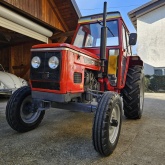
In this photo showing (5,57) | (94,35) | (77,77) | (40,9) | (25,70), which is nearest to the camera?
(77,77)

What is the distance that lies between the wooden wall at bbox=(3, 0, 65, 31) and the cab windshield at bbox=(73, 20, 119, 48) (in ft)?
8.44

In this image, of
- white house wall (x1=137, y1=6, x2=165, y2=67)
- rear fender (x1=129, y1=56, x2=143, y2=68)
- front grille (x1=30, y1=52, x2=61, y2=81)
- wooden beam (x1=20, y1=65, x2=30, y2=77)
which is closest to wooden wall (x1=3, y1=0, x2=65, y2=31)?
wooden beam (x1=20, y1=65, x2=30, y2=77)

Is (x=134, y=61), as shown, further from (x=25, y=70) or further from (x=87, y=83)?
(x=25, y=70)

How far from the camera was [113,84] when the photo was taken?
11.6 ft

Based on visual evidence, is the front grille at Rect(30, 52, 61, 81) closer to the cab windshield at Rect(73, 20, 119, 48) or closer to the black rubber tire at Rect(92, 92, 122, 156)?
the black rubber tire at Rect(92, 92, 122, 156)

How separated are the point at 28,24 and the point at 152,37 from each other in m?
9.30

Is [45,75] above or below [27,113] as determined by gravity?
above

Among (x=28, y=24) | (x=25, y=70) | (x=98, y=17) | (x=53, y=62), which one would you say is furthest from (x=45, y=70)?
(x=25, y=70)

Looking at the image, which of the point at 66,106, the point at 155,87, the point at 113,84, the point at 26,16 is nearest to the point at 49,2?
the point at 26,16

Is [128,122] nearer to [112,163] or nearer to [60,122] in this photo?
[60,122]

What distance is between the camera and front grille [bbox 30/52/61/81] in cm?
249

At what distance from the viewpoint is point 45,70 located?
8.52 feet

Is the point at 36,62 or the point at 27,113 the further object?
the point at 27,113

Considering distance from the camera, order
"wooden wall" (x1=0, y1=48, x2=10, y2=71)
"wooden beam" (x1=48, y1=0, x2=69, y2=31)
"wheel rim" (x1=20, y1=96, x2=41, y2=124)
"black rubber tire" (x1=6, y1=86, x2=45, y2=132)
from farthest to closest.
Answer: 1. "wooden wall" (x1=0, y1=48, x2=10, y2=71)
2. "wooden beam" (x1=48, y1=0, x2=69, y2=31)
3. "wheel rim" (x1=20, y1=96, x2=41, y2=124)
4. "black rubber tire" (x1=6, y1=86, x2=45, y2=132)
